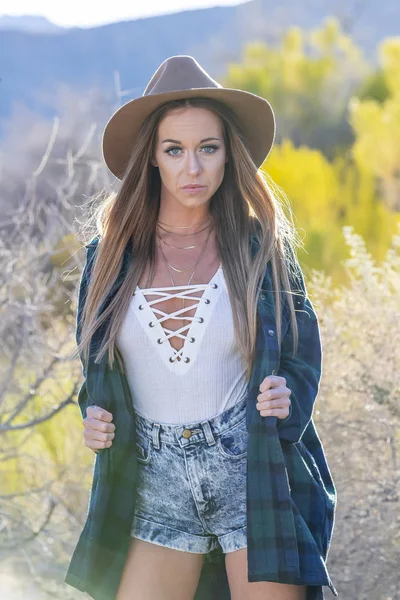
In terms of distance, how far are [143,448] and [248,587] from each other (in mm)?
438

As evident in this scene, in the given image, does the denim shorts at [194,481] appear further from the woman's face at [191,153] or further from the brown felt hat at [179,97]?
the brown felt hat at [179,97]

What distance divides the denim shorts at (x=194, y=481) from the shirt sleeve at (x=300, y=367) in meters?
0.13

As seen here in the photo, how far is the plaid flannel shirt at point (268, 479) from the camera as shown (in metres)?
2.37

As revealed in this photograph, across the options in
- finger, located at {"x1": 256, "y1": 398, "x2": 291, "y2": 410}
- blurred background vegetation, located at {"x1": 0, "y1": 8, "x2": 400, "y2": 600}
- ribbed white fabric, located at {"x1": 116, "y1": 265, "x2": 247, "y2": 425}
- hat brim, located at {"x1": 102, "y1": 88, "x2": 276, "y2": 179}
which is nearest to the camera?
finger, located at {"x1": 256, "y1": 398, "x2": 291, "y2": 410}

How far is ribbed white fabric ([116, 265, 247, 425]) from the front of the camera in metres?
2.45

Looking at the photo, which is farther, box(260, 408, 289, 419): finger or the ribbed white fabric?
the ribbed white fabric

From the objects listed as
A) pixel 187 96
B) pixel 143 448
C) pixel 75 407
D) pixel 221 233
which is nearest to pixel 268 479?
pixel 143 448

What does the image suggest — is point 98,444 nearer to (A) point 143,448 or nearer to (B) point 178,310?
(A) point 143,448

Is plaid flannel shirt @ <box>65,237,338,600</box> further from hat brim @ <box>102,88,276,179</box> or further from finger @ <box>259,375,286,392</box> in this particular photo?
hat brim @ <box>102,88,276,179</box>

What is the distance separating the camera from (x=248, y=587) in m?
2.41

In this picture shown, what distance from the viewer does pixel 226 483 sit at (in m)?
2.44

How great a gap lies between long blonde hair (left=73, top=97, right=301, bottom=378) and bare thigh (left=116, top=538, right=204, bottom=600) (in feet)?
1.61

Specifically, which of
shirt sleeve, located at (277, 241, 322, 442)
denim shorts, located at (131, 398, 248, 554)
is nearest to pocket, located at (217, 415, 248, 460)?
denim shorts, located at (131, 398, 248, 554)

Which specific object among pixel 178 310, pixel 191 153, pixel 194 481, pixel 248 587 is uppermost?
pixel 191 153
